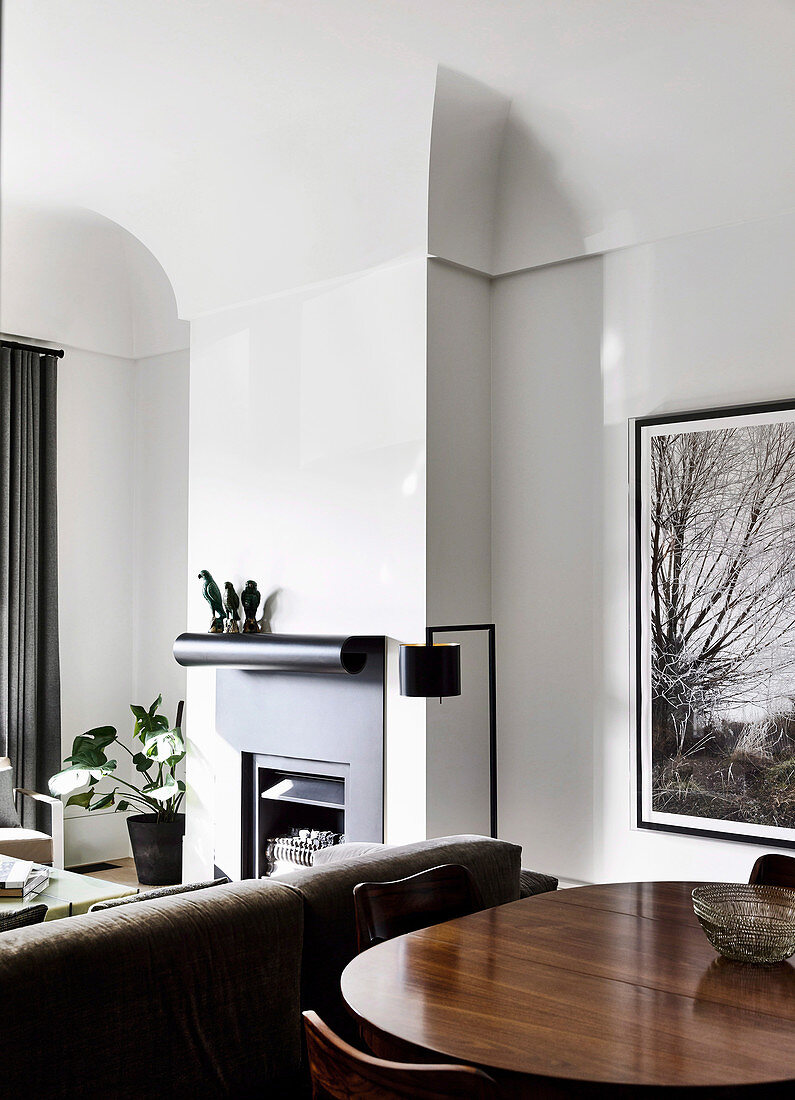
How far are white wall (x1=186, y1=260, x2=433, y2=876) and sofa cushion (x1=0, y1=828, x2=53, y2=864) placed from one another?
0.66m

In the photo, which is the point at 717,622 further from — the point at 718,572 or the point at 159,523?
the point at 159,523

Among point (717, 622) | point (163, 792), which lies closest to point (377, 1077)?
point (717, 622)

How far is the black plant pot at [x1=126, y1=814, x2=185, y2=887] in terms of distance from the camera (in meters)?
5.45

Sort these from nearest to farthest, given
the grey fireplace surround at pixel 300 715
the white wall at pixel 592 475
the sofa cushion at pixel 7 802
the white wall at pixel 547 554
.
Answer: the white wall at pixel 592 475 < the white wall at pixel 547 554 < the grey fireplace surround at pixel 300 715 < the sofa cushion at pixel 7 802

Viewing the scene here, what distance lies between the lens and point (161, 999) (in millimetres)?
2068

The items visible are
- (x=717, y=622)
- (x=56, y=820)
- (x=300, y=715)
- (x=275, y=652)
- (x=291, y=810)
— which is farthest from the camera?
(x=56, y=820)

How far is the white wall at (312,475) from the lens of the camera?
4266 mm

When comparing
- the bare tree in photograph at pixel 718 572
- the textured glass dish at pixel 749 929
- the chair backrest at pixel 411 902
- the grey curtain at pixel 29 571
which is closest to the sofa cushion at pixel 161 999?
the chair backrest at pixel 411 902

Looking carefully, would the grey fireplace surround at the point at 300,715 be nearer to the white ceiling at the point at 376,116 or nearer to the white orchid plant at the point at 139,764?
the white orchid plant at the point at 139,764

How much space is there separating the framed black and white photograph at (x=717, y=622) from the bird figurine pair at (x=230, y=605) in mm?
1758

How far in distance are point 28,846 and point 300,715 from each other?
1.39m

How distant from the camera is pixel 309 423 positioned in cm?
468

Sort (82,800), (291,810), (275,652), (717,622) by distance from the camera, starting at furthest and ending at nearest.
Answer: (82,800) < (291,810) < (275,652) < (717,622)

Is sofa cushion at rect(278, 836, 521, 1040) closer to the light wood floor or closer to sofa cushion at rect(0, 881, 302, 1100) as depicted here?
sofa cushion at rect(0, 881, 302, 1100)
